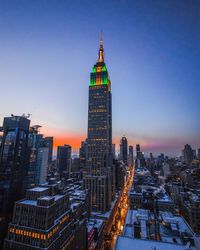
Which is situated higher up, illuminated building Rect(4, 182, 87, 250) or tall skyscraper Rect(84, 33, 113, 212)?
tall skyscraper Rect(84, 33, 113, 212)

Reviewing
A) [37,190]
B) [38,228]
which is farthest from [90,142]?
[38,228]

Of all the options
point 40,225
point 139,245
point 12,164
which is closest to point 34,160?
point 12,164

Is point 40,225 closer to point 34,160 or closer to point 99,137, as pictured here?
point 34,160

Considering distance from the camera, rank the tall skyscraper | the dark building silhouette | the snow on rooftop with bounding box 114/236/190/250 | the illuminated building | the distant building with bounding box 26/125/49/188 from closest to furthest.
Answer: the snow on rooftop with bounding box 114/236/190/250 < the illuminated building < the dark building silhouette < the distant building with bounding box 26/125/49/188 < the tall skyscraper

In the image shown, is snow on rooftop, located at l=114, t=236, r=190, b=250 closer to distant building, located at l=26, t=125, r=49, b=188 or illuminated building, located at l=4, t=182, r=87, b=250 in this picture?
illuminated building, located at l=4, t=182, r=87, b=250

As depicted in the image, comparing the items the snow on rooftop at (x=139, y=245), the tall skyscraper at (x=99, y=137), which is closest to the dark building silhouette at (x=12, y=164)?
the tall skyscraper at (x=99, y=137)

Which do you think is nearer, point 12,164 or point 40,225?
point 40,225

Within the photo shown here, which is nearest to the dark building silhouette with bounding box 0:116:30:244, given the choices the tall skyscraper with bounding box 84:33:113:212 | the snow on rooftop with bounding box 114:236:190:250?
the tall skyscraper with bounding box 84:33:113:212

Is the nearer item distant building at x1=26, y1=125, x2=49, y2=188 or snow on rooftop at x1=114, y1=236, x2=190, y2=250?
snow on rooftop at x1=114, y1=236, x2=190, y2=250
